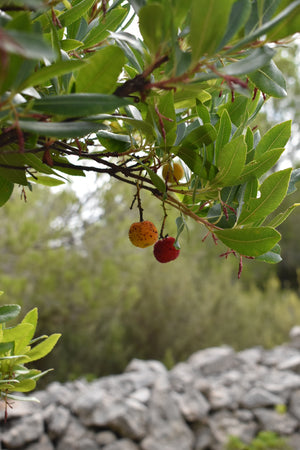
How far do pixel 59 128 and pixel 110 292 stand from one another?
3838 millimetres

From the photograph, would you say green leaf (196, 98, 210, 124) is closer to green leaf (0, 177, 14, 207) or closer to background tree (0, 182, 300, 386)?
green leaf (0, 177, 14, 207)

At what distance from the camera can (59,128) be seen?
0.36 metres

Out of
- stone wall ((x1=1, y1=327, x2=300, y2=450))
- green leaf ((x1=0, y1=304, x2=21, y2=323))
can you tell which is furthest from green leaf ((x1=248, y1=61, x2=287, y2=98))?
stone wall ((x1=1, y1=327, x2=300, y2=450))

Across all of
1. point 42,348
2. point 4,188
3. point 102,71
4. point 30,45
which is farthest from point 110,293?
Result: point 30,45

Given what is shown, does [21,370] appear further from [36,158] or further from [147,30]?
[147,30]

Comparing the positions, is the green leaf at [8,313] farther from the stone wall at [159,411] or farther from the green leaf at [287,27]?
the stone wall at [159,411]

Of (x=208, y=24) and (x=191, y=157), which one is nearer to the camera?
(x=208, y=24)

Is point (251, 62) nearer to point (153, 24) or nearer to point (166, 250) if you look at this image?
point (153, 24)

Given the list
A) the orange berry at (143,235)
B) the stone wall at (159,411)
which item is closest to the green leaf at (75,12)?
the orange berry at (143,235)

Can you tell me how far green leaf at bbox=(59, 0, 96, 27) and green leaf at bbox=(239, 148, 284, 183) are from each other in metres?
0.25

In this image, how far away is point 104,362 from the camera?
181 inches

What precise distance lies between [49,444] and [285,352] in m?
2.59

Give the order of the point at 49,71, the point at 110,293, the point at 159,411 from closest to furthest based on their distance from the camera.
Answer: the point at 49,71 < the point at 159,411 < the point at 110,293

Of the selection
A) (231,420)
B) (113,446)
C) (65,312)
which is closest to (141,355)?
(65,312)
